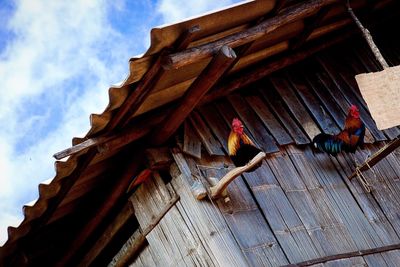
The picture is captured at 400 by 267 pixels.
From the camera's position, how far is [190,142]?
533 cm

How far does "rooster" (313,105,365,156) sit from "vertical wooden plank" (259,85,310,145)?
166 millimetres

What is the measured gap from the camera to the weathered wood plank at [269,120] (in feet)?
19.2

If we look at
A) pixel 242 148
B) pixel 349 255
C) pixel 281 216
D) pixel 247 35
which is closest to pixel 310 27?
pixel 247 35

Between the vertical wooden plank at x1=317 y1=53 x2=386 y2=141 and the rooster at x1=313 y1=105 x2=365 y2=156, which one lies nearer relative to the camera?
the rooster at x1=313 y1=105 x2=365 y2=156

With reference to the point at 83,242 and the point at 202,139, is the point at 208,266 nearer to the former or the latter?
the point at 202,139

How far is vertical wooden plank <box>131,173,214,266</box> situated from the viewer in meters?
5.06

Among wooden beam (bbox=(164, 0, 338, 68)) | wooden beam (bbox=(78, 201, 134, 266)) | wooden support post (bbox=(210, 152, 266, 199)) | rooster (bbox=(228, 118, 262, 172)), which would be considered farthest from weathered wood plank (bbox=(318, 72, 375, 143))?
wooden beam (bbox=(78, 201, 134, 266))

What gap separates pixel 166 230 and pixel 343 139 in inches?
92.7

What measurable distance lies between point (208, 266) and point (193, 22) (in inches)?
91.2

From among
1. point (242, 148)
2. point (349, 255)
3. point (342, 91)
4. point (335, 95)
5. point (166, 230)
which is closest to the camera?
point (349, 255)

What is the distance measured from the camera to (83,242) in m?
6.68

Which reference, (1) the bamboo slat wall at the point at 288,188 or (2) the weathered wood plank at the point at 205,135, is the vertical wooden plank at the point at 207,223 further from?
(2) the weathered wood plank at the point at 205,135

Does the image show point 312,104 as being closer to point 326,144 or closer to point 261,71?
point 326,144

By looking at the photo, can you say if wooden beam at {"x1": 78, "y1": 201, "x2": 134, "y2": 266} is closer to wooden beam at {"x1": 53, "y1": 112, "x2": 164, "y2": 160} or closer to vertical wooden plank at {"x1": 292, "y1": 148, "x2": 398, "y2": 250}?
wooden beam at {"x1": 53, "y1": 112, "x2": 164, "y2": 160}
